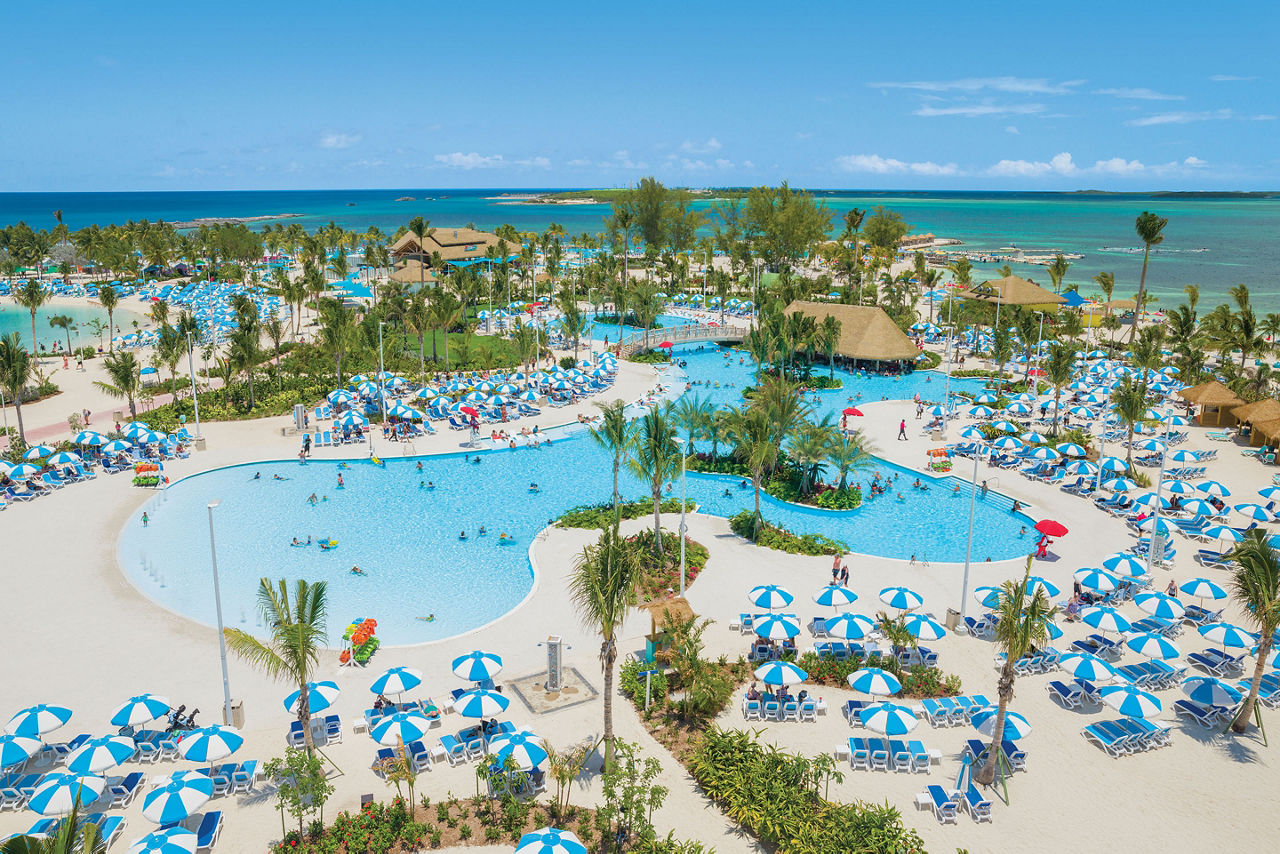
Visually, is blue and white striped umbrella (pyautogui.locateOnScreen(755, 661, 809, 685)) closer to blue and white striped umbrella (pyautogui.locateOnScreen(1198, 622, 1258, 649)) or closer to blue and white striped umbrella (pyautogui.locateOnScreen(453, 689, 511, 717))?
blue and white striped umbrella (pyautogui.locateOnScreen(453, 689, 511, 717))

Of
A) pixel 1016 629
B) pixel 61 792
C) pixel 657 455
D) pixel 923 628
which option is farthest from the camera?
pixel 657 455

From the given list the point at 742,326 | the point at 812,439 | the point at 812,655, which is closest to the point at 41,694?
the point at 812,655

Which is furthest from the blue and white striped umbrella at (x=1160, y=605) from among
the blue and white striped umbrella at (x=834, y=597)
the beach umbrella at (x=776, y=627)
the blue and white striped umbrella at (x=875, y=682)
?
the beach umbrella at (x=776, y=627)

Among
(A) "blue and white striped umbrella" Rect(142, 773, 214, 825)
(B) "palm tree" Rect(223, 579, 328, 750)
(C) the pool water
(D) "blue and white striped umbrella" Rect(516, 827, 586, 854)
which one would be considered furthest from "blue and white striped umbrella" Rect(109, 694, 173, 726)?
(D) "blue and white striped umbrella" Rect(516, 827, 586, 854)

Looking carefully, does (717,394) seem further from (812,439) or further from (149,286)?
(149,286)

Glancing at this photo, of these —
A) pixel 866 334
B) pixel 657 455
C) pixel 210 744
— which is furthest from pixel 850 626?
pixel 866 334

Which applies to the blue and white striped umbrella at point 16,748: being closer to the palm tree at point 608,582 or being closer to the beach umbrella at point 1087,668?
the palm tree at point 608,582

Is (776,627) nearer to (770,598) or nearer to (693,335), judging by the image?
(770,598)
